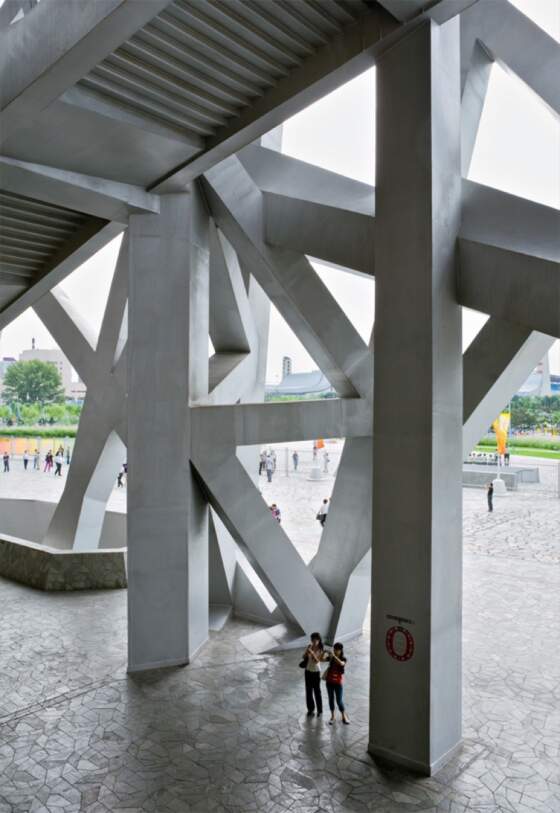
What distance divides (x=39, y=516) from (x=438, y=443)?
16.5 m

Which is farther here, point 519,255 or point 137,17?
point 519,255

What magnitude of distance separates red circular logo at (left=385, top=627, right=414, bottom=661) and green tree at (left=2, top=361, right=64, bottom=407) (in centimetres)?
5356

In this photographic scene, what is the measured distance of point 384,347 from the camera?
762 centimetres

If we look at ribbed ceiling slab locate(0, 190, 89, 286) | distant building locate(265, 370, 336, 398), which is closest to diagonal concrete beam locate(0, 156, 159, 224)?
ribbed ceiling slab locate(0, 190, 89, 286)

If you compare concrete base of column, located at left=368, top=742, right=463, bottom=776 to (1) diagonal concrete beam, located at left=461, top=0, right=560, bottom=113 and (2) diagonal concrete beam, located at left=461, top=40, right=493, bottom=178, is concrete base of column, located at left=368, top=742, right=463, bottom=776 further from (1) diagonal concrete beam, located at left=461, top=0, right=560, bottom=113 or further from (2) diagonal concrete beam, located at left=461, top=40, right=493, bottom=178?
(1) diagonal concrete beam, located at left=461, top=0, right=560, bottom=113

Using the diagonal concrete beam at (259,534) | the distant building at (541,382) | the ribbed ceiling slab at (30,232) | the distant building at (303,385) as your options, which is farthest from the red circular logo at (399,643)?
the distant building at (303,385)

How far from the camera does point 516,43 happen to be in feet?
31.8

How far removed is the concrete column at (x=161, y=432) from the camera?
399 inches

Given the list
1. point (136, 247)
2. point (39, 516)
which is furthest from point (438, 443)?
point (39, 516)

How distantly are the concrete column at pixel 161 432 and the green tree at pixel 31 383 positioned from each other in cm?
4966

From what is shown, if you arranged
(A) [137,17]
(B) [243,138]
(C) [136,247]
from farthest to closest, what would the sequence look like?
1. (C) [136,247]
2. (B) [243,138]
3. (A) [137,17]

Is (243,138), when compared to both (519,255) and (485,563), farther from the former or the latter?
(485,563)

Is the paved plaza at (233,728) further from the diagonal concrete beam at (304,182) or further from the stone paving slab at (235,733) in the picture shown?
the diagonal concrete beam at (304,182)

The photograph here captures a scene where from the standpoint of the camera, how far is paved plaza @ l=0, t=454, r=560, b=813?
6.63 meters
